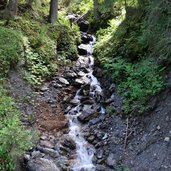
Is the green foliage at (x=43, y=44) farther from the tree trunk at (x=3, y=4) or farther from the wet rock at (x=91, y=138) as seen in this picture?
the wet rock at (x=91, y=138)

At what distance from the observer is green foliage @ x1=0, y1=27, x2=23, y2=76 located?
10.4 m

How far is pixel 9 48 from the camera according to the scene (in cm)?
1077

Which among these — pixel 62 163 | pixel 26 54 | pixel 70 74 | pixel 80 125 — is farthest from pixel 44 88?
pixel 62 163

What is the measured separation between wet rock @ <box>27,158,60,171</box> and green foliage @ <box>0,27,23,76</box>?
148 inches

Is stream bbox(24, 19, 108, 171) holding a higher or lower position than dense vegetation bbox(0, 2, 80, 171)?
lower

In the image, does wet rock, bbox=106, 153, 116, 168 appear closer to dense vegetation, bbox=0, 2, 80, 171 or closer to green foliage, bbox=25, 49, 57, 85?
dense vegetation, bbox=0, 2, 80, 171

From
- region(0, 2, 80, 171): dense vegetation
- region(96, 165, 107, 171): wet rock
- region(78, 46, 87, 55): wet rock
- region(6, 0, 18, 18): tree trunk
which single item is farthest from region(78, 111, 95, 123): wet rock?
region(6, 0, 18, 18): tree trunk

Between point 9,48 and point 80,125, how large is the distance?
3.72m

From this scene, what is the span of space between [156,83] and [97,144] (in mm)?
2375

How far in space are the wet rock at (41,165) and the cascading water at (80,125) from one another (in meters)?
0.67

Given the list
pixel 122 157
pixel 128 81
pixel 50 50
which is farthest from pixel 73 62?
pixel 122 157

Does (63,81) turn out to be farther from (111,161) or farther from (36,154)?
(111,161)

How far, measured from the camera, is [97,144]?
A: 8.69 metres

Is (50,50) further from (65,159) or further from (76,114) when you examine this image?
(65,159)
